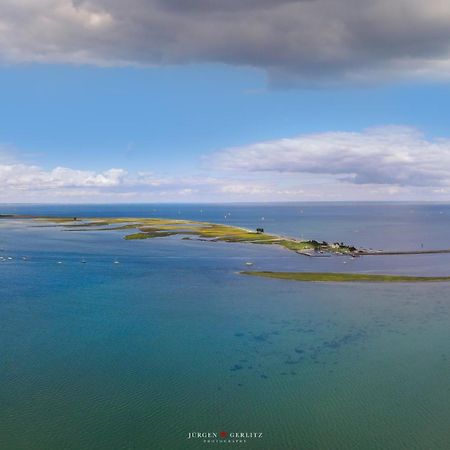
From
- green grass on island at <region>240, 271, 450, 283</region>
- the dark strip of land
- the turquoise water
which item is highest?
the dark strip of land

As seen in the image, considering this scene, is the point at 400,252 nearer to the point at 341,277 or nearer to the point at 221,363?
the point at 341,277

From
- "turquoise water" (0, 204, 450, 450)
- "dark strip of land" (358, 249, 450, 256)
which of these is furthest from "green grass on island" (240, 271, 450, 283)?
"dark strip of land" (358, 249, 450, 256)

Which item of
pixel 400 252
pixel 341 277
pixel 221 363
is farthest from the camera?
pixel 400 252

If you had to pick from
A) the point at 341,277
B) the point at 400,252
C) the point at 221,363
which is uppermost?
the point at 400,252

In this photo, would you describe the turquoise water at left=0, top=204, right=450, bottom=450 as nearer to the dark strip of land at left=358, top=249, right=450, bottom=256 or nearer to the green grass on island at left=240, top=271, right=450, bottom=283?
the green grass on island at left=240, top=271, right=450, bottom=283

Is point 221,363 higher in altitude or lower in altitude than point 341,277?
lower

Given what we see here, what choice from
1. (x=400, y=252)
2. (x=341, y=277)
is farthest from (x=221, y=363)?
(x=400, y=252)

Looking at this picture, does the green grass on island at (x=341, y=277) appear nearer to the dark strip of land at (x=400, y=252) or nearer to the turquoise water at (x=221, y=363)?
the turquoise water at (x=221, y=363)
